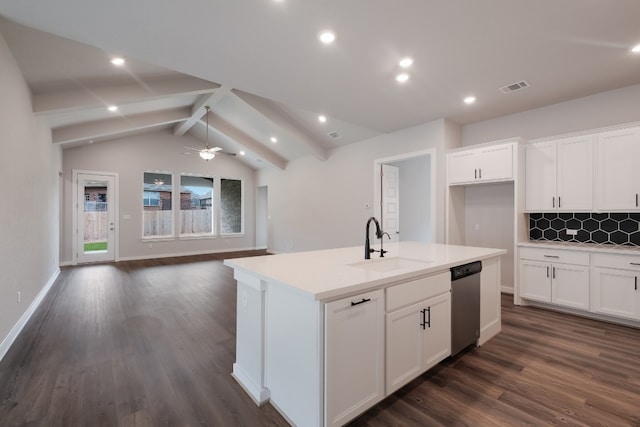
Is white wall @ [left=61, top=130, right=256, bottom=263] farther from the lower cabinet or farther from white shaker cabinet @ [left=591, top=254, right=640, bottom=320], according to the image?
white shaker cabinet @ [left=591, top=254, right=640, bottom=320]

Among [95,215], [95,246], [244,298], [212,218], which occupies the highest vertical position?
[95,215]

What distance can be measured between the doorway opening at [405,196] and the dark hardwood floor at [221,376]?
108 inches

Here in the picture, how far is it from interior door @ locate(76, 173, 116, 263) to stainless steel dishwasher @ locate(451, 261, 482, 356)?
832 cm

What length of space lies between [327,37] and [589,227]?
4.12m

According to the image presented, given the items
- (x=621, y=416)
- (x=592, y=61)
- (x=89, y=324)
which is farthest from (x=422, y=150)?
(x=89, y=324)

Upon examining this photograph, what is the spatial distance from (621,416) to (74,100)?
6505 mm

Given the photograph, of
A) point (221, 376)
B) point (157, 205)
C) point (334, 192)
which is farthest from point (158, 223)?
point (221, 376)

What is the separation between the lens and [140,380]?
2234 millimetres

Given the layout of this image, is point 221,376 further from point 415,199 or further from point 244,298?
point 415,199

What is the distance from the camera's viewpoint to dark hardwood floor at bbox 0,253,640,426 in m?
1.83

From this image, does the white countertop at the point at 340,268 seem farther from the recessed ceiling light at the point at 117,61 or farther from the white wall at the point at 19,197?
the recessed ceiling light at the point at 117,61

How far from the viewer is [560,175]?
148 inches

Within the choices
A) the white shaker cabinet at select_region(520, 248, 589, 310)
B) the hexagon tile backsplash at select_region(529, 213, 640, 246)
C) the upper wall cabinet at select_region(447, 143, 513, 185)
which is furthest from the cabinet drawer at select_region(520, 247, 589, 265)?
the upper wall cabinet at select_region(447, 143, 513, 185)

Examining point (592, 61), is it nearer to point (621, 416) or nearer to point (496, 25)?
point (496, 25)
